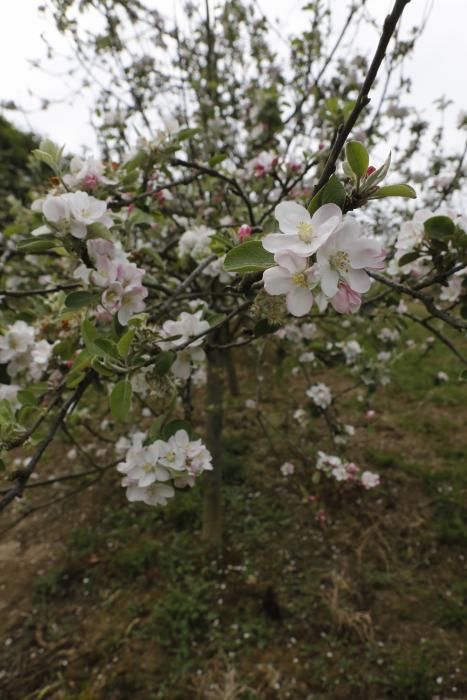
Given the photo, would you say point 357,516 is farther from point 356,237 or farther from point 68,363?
point 356,237

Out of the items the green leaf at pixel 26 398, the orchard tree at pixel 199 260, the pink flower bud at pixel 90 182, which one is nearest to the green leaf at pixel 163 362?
the orchard tree at pixel 199 260

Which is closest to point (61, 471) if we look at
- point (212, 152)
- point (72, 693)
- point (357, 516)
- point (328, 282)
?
point (72, 693)

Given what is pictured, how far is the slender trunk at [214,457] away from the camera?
2871 millimetres

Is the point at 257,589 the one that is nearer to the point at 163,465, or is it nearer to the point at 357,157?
the point at 163,465

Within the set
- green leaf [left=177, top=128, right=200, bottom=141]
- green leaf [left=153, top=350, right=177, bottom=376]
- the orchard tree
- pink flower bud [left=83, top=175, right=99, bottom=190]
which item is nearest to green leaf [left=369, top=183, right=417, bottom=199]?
the orchard tree

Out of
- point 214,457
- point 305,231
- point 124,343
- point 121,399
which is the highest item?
point 305,231

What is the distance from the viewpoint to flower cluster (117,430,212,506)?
1.05 m

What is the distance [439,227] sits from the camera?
1044 millimetres

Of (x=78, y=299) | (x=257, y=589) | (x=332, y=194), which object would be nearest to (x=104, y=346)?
(x=78, y=299)

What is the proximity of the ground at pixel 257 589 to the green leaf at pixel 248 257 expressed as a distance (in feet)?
7.05

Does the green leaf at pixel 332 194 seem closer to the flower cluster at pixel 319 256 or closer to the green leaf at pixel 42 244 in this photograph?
the flower cluster at pixel 319 256

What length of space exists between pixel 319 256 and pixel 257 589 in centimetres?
258

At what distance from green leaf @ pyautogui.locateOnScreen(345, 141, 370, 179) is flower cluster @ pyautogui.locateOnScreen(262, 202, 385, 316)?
0.09 m

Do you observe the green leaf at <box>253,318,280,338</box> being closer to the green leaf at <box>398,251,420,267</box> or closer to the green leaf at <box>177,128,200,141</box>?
the green leaf at <box>398,251,420,267</box>
